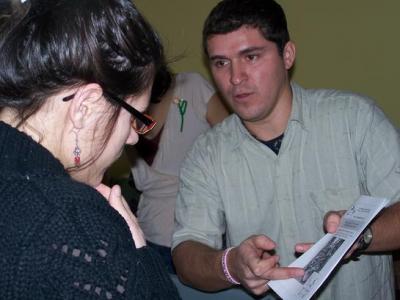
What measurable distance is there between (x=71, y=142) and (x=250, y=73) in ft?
3.65

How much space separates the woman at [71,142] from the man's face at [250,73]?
86cm

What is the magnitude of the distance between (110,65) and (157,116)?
55.4 inches

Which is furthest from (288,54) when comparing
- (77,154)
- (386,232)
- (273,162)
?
(77,154)

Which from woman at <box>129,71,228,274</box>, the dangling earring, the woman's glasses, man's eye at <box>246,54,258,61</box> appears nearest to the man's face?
man's eye at <box>246,54,258,61</box>

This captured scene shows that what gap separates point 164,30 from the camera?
329 centimetres

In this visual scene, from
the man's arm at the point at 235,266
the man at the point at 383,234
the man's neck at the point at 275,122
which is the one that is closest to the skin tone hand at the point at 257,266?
the man's arm at the point at 235,266

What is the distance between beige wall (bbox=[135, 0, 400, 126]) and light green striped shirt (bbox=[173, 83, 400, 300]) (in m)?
1.01

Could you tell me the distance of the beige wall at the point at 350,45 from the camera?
2.70 metres

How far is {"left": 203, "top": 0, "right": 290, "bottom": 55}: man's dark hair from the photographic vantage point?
6.12 ft

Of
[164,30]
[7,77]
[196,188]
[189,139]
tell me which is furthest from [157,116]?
[7,77]

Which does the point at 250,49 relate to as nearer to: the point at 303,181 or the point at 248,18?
the point at 248,18

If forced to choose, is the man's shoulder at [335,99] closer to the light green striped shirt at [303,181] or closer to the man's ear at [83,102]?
the light green striped shirt at [303,181]

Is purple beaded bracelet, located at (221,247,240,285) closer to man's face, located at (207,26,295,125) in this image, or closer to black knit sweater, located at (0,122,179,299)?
man's face, located at (207,26,295,125)

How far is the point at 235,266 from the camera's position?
5.10 feet
